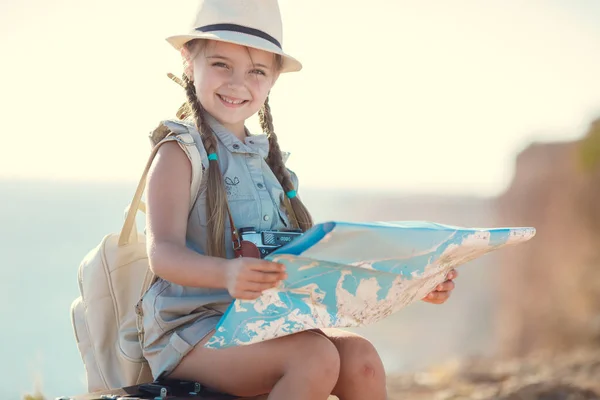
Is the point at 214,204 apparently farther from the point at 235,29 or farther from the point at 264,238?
the point at 235,29

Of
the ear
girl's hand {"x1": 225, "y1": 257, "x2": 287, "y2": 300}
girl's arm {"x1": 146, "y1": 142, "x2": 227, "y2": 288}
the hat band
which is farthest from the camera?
the ear

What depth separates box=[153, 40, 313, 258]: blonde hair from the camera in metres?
2.35

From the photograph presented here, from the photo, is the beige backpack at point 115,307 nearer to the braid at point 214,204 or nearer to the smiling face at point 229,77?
the braid at point 214,204

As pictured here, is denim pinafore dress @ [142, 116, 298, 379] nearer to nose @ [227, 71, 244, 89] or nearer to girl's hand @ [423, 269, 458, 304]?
nose @ [227, 71, 244, 89]

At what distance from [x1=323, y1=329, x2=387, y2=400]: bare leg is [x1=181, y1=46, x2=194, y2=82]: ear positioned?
0.95 meters

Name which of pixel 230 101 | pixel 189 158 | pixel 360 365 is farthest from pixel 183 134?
pixel 360 365

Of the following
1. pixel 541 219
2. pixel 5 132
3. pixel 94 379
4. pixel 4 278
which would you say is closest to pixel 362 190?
pixel 5 132

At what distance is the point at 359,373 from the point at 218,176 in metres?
0.69

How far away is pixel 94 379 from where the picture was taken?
2631 millimetres

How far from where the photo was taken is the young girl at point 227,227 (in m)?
2.13

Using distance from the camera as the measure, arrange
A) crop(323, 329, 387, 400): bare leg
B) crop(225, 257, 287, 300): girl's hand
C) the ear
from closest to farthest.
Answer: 1. crop(225, 257, 287, 300): girl's hand
2. crop(323, 329, 387, 400): bare leg
3. the ear

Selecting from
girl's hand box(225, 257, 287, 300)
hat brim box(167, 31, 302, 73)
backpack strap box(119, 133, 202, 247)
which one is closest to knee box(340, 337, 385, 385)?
girl's hand box(225, 257, 287, 300)

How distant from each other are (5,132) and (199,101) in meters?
34.9

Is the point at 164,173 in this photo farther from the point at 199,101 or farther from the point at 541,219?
the point at 541,219
